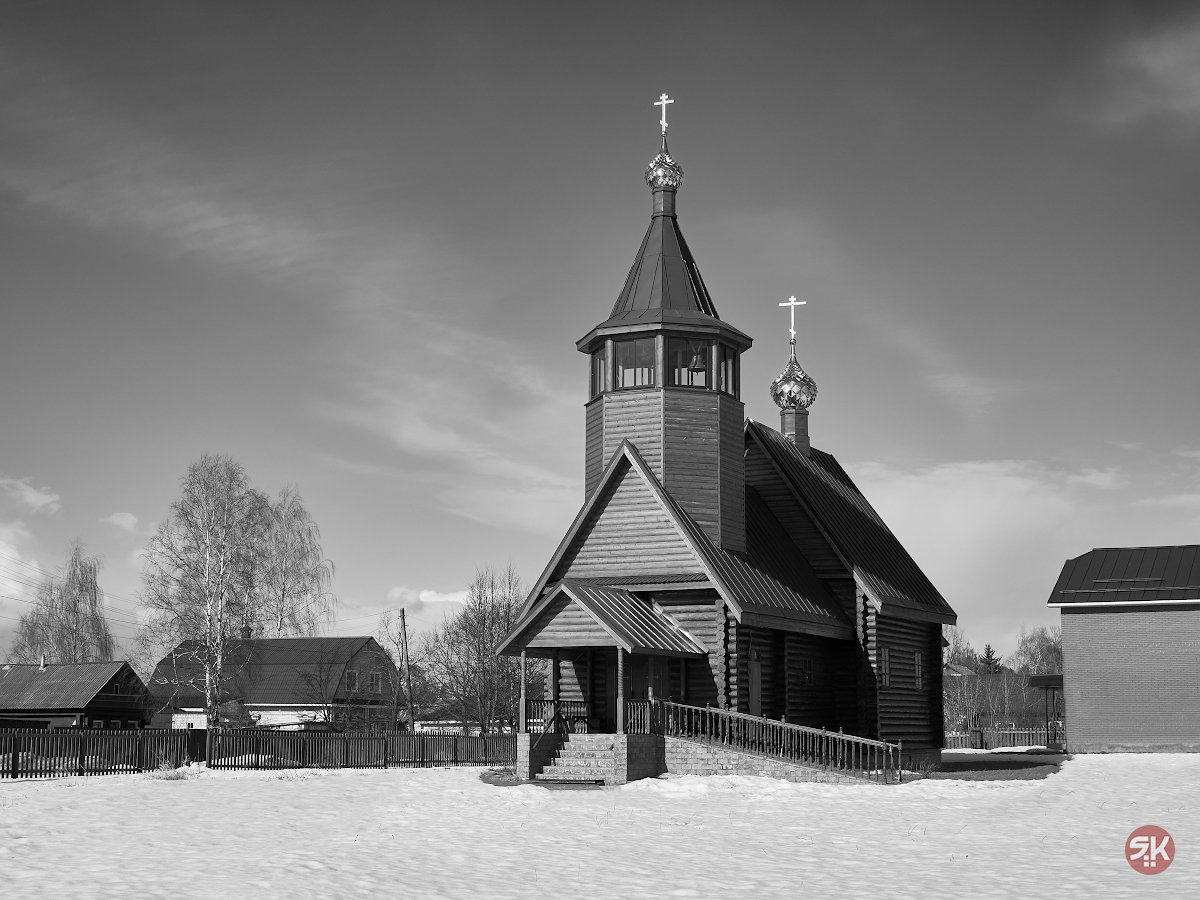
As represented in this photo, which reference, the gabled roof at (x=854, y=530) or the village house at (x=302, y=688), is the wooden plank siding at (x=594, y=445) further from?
the village house at (x=302, y=688)

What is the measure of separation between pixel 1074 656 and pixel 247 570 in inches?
960

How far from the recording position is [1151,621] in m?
37.2

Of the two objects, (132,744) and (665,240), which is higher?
(665,240)

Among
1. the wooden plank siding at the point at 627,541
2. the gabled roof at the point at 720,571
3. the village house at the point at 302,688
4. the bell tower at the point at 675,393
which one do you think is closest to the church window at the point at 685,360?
the bell tower at the point at 675,393

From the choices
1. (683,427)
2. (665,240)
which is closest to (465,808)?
(683,427)

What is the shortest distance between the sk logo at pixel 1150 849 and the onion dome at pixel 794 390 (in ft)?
73.4

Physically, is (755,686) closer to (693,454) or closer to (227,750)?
(693,454)

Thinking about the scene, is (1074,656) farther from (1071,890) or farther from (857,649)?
(1071,890)

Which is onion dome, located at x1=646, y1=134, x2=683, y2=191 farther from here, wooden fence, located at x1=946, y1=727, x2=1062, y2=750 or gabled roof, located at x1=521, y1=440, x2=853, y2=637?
wooden fence, located at x1=946, y1=727, x2=1062, y2=750

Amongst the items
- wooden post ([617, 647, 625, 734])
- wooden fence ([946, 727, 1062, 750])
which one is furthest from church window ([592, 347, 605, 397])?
wooden fence ([946, 727, 1062, 750])

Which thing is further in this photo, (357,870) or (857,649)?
(857,649)

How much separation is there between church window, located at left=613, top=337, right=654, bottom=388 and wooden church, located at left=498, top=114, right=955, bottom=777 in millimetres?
30

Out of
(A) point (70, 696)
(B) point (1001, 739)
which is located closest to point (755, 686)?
(A) point (70, 696)

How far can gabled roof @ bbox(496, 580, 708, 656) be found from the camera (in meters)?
25.1
